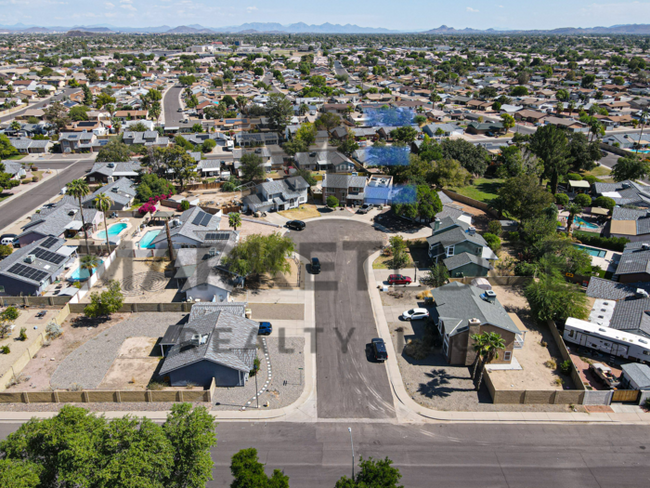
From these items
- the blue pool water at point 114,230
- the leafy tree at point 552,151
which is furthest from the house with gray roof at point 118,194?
the leafy tree at point 552,151

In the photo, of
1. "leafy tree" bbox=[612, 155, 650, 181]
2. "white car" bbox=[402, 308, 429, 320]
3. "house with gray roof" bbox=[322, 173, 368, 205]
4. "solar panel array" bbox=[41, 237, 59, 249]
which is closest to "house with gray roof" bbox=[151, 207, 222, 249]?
"solar panel array" bbox=[41, 237, 59, 249]

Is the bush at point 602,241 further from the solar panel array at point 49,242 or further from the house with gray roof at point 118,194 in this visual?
the solar panel array at point 49,242

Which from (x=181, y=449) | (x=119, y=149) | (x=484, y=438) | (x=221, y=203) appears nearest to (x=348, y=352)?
(x=484, y=438)

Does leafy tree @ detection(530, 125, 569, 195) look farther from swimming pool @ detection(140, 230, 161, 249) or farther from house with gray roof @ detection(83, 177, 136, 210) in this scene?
house with gray roof @ detection(83, 177, 136, 210)

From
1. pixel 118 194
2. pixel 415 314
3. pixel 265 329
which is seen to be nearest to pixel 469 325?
pixel 415 314

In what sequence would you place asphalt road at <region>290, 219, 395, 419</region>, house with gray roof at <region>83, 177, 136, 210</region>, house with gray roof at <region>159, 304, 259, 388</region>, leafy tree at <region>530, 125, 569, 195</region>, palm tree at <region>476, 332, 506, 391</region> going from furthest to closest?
1. leafy tree at <region>530, 125, 569, 195</region>
2. house with gray roof at <region>83, 177, 136, 210</region>
3. house with gray roof at <region>159, 304, 259, 388</region>
4. asphalt road at <region>290, 219, 395, 419</region>
5. palm tree at <region>476, 332, 506, 391</region>
